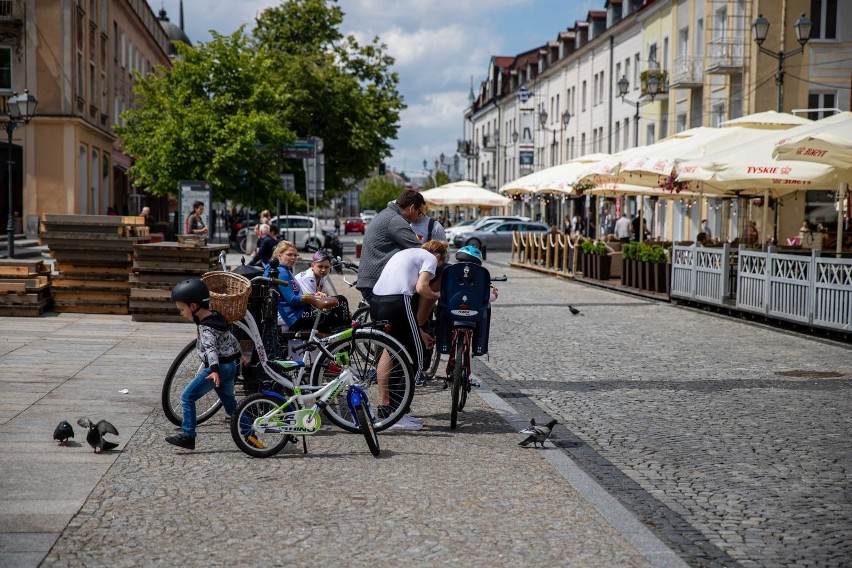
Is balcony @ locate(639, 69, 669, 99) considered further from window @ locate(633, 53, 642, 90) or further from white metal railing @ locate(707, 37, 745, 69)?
white metal railing @ locate(707, 37, 745, 69)

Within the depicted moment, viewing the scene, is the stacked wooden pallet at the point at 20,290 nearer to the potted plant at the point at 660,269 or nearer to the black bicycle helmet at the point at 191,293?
the black bicycle helmet at the point at 191,293

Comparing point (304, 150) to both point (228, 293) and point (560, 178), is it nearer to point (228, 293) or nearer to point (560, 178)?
point (560, 178)

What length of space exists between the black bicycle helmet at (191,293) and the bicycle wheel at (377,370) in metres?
1.00

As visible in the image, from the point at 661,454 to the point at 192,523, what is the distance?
335 cm

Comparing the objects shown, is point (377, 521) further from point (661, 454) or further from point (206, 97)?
point (206, 97)

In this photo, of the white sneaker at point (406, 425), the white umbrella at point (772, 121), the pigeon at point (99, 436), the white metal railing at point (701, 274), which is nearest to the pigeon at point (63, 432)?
the pigeon at point (99, 436)

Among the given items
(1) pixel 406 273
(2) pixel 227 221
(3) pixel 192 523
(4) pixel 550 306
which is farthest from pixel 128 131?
(3) pixel 192 523

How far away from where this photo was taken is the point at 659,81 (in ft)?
145

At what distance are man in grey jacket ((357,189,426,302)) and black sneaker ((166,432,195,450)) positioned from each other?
2.32 meters

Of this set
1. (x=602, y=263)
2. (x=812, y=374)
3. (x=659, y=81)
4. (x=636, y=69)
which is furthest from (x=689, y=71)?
(x=812, y=374)

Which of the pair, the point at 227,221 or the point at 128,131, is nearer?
the point at 128,131

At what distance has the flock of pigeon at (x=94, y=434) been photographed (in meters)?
6.97

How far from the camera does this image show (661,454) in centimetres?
737

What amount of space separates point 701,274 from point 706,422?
11728mm
